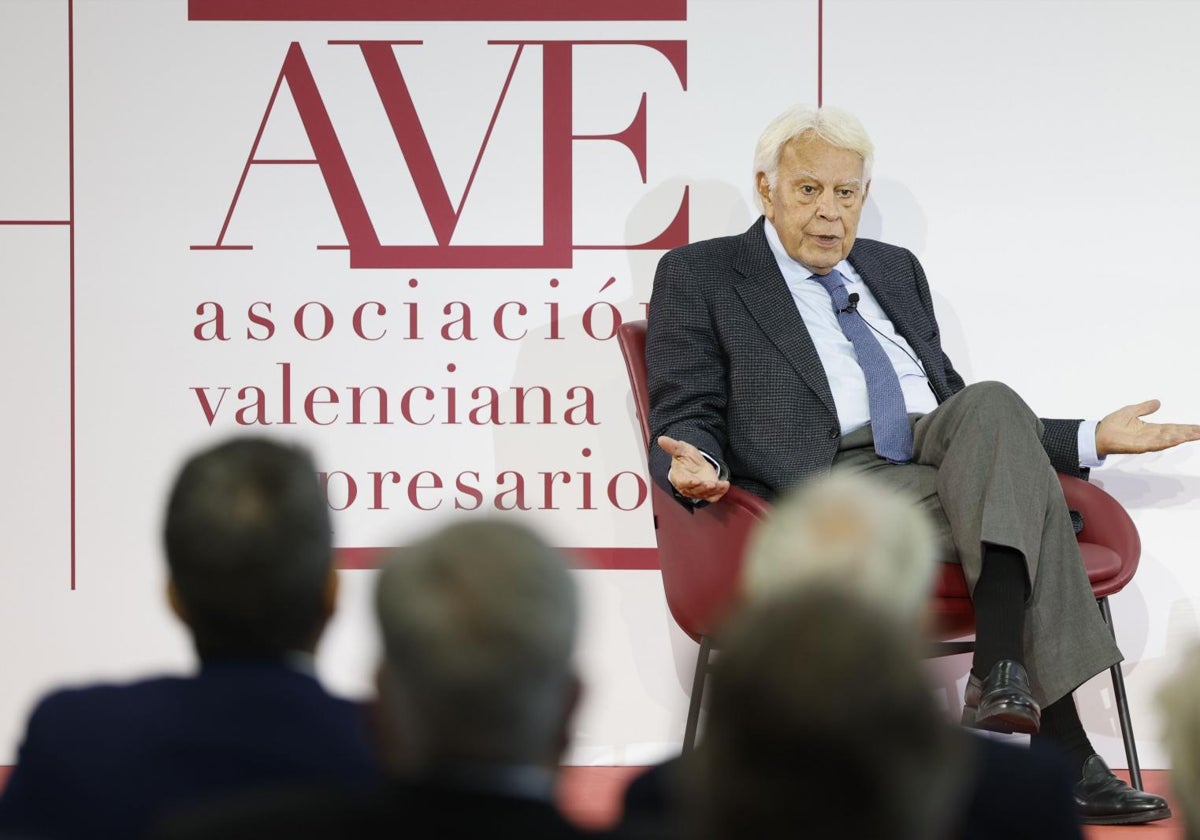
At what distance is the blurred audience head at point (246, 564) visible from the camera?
1269mm

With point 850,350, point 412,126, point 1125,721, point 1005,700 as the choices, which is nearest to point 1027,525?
point 1005,700

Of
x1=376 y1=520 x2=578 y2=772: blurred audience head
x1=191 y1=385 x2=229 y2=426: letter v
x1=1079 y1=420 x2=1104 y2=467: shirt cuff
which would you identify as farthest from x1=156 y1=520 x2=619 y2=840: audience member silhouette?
x1=191 y1=385 x2=229 y2=426: letter v

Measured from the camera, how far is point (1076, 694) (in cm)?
384

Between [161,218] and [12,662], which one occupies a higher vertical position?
[161,218]

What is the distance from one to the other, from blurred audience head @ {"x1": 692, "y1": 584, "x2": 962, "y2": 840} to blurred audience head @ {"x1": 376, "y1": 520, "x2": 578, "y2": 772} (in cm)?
20

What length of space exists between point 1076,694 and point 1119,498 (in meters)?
0.49

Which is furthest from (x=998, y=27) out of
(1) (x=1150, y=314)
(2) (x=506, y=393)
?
(2) (x=506, y=393)

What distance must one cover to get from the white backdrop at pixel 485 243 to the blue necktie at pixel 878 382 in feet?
1.43

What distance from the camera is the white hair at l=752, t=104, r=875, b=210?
3391 millimetres

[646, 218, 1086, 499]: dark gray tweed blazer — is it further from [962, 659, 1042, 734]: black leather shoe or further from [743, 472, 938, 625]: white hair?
[743, 472, 938, 625]: white hair

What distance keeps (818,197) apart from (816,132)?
139mm

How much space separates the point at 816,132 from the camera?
3400 mm

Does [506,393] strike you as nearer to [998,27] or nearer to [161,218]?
[161,218]

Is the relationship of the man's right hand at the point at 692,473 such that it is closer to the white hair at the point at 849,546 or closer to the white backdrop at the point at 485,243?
the white backdrop at the point at 485,243
